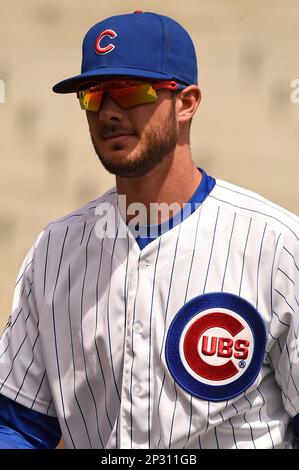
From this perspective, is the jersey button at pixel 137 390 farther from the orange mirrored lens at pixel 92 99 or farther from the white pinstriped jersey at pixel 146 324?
the orange mirrored lens at pixel 92 99

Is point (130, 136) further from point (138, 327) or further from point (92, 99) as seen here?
point (138, 327)

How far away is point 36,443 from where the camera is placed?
214 cm

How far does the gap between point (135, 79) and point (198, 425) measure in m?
0.65

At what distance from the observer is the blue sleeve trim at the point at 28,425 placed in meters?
2.12

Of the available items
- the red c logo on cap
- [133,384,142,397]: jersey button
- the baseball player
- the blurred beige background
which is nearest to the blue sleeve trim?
the baseball player

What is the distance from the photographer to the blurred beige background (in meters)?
3.92

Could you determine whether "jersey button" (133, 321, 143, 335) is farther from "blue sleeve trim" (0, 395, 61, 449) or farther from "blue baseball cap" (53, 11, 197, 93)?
"blue baseball cap" (53, 11, 197, 93)

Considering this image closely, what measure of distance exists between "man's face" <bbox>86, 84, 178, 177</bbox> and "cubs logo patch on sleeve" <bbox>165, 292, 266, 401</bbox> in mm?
284

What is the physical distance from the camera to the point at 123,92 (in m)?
1.93

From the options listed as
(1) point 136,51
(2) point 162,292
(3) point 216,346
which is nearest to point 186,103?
(1) point 136,51

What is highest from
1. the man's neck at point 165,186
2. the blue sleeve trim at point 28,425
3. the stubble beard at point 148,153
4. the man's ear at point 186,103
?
the man's ear at point 186,103

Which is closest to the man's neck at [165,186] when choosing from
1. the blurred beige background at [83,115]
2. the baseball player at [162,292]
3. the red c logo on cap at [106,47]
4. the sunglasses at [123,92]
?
the baseball player at [162,292]

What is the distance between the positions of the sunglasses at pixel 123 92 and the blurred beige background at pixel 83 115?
6.39 feet
